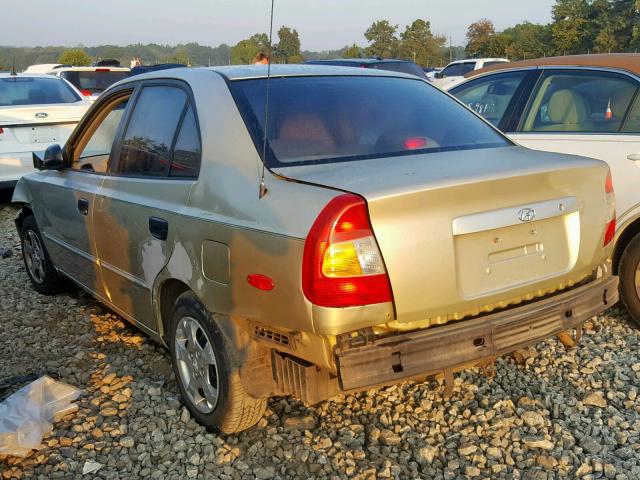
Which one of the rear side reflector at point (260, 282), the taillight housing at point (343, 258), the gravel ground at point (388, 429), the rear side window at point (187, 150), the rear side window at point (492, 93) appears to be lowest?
the gravel ground at point (388, 429)

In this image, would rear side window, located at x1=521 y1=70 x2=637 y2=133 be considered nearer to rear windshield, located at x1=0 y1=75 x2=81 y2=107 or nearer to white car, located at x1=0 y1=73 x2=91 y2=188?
white car, located at x1=0 y1=73 x2=91 y2=188

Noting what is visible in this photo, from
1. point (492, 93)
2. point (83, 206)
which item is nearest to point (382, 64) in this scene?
point (492, 93)

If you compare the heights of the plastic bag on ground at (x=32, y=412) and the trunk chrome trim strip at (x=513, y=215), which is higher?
the trunk chrome trim strip at (x=513, y=215)

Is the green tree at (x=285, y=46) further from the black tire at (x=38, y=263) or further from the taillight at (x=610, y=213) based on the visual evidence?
the black tire at (x=38, y=263)

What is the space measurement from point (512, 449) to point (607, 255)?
1.01 meters

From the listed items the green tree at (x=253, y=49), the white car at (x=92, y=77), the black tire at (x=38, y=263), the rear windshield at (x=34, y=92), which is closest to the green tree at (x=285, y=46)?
the green tree at (x=253, y=49)

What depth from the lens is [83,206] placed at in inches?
169

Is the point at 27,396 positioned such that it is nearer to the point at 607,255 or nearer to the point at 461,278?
the point at 461,278

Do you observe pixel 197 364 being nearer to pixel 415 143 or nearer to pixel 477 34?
pixel 415 143

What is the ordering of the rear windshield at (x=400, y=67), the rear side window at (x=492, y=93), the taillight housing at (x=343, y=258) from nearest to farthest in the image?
the taillight housing at (x=343, y=258) < the rear side window at (x=492, y=93) < the rear windshield at (x=400, y=67)

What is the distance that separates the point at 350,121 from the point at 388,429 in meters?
1.48

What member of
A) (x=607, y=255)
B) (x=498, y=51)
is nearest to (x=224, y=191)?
(x=607, y=255)

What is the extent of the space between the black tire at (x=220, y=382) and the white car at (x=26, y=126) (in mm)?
6014

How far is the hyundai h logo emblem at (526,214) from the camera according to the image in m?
2.77
